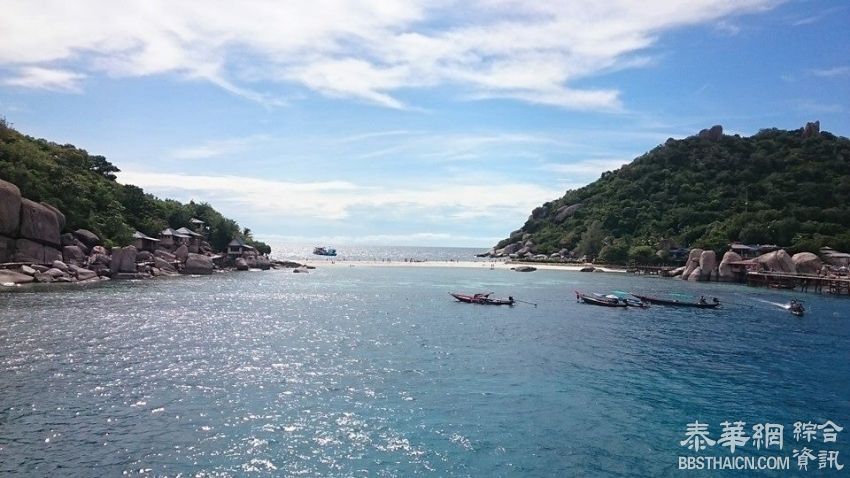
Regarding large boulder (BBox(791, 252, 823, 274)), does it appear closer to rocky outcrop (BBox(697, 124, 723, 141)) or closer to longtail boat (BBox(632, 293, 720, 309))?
longtail boat (BBox(632, 293, 720, 309))

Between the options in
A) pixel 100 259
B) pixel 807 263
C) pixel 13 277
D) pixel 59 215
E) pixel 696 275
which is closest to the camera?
pixel 13 277

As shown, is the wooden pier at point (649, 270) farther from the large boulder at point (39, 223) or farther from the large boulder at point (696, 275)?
the large boulder at point (39, 223)

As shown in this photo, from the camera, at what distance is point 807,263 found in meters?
90.3

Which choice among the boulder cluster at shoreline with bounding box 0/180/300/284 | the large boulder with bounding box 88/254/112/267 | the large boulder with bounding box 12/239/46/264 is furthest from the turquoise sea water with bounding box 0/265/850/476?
the large boulder with bounding box 88/254/112/267

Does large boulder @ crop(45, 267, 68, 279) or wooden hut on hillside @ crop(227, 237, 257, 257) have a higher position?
wooden hut on hillside @ crop(227, 237, 257, 257)

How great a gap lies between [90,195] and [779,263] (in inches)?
4619

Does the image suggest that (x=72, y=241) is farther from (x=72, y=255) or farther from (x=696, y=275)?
(x=696, y=275)

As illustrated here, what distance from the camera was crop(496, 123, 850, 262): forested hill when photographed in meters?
109

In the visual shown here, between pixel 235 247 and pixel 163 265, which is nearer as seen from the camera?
pixel 163 265

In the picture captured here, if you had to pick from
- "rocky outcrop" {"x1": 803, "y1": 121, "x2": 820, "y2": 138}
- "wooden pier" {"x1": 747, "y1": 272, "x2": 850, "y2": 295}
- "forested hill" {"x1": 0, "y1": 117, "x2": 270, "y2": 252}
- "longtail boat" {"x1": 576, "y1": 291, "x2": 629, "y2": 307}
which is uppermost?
"rocky outcrop" {"x1": 803, "y1": 121, "x2": 820, "y2": 138}

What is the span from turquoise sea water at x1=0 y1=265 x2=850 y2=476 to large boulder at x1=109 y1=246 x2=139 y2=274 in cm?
2367

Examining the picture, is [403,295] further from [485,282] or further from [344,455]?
[344,455]

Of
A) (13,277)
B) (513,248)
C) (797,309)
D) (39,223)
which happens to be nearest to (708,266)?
(797,309)

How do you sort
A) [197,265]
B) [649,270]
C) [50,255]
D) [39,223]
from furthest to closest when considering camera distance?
[649,270] < [197,265] < [50,255] < [39,223]
